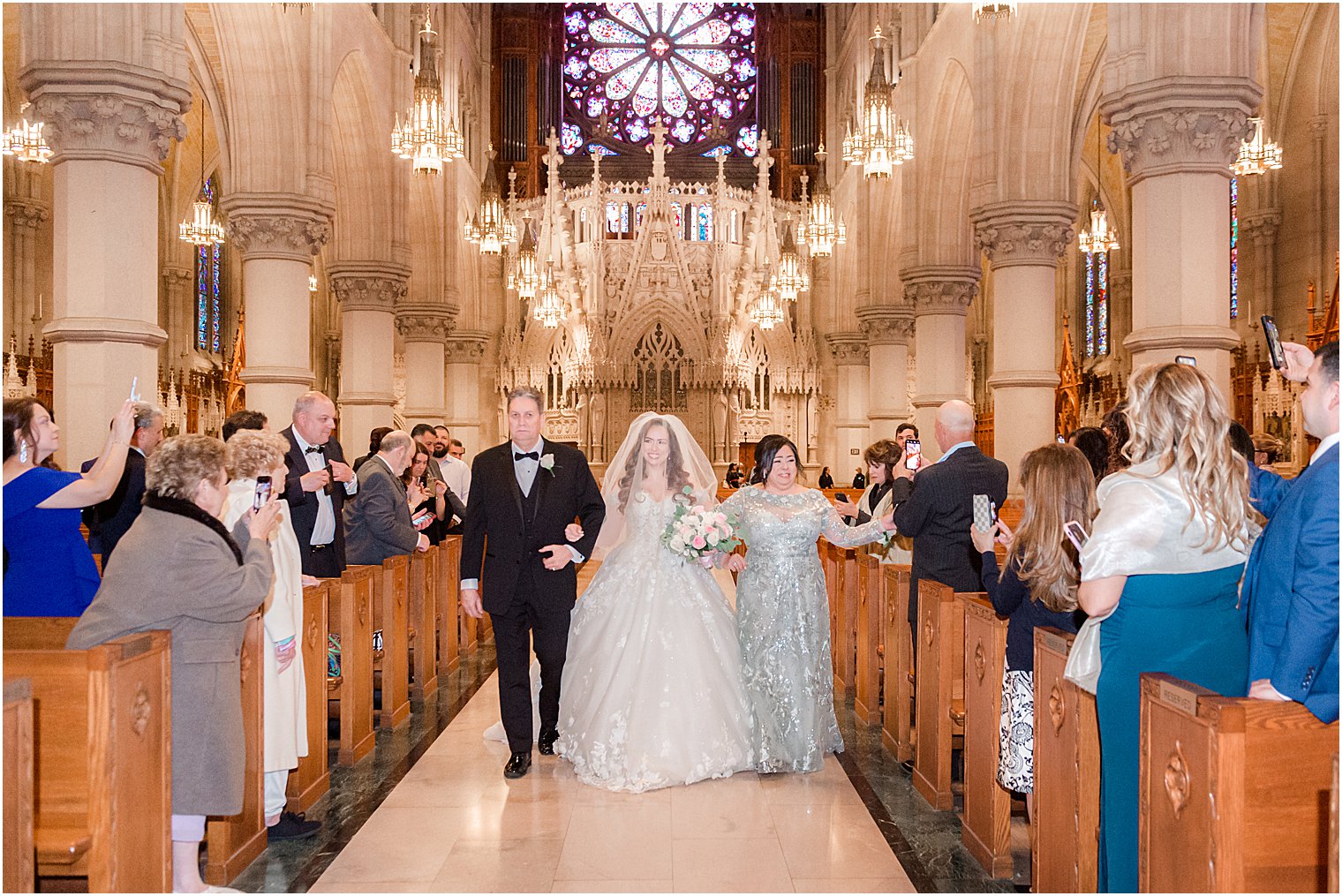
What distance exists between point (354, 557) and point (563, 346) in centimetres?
1998

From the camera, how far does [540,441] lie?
19.4 ft

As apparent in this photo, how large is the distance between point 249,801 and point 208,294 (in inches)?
901

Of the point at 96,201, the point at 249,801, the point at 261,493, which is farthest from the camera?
the point at 96,201

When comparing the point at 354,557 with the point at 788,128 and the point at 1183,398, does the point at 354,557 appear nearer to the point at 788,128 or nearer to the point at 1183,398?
the point at 1183,398

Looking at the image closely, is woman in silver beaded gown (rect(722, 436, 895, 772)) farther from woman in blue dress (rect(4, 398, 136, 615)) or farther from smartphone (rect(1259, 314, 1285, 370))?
woman in blue dress (rect(4, 398, 136, 615))

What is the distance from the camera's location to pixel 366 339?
16.4m

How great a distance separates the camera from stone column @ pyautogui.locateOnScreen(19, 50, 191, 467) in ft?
24.7

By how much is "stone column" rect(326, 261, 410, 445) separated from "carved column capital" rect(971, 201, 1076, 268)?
892 cm

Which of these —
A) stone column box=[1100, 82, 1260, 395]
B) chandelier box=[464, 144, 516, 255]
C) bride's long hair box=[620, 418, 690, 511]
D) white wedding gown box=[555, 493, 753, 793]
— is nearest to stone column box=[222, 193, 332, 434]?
bride's long hair box=[620, 418, 690, 511]

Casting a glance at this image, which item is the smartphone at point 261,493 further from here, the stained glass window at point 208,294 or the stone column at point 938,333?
the stained glass window at point 208,294

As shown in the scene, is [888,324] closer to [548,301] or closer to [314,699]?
[548,301]

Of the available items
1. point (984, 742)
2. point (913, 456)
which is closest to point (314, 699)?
point (984, 742)

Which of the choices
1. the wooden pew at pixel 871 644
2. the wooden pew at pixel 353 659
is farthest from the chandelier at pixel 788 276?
the wooden pew at pixel 353 659

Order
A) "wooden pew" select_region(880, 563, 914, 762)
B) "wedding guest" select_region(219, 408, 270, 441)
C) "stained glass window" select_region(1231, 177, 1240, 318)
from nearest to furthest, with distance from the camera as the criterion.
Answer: "wedding guest" select_region(219, 408, 270, 441) < "wooden pew" select_region(880, 563, 914, 762) < "stained glass window" select_region(1231, 177, 1240, 318)
